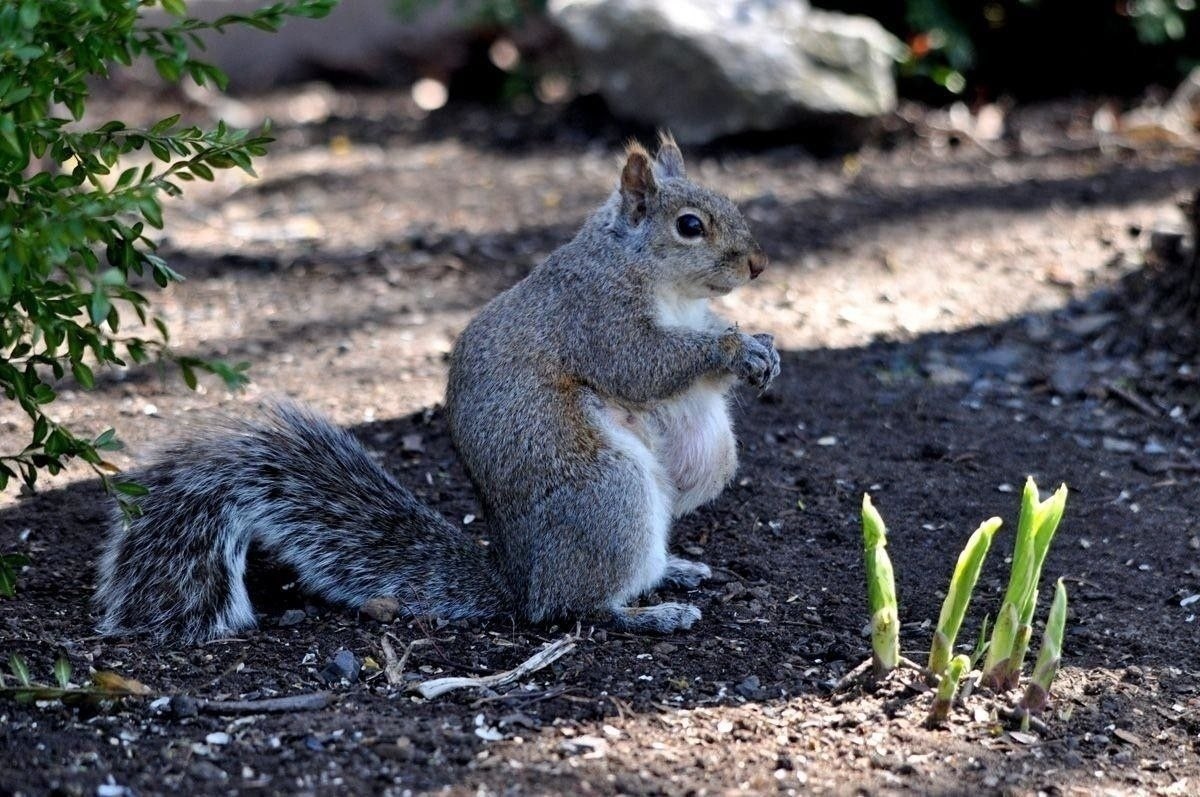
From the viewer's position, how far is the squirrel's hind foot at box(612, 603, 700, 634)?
3189 millimetres

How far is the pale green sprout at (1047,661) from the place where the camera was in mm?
2590

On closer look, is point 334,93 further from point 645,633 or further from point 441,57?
point 645,633

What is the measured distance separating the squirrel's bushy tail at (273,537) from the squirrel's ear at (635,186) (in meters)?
0.88

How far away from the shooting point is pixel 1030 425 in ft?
14.6

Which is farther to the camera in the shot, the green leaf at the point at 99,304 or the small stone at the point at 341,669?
the small stone at the point at 341,669

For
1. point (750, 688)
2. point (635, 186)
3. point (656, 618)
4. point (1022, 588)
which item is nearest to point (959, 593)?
point (1022, 588)

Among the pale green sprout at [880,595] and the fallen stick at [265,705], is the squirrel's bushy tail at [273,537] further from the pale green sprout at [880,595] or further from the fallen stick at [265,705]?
the pale green sprout at [880,595]

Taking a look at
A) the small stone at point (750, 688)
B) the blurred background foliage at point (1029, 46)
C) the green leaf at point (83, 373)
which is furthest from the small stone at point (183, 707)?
the blurred background foliage at point (1029, 46)

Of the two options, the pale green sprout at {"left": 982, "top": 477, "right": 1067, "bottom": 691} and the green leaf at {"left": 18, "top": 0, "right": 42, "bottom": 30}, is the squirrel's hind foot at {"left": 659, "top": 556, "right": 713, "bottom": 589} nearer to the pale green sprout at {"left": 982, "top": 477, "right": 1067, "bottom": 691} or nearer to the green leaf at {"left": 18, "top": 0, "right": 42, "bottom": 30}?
the pale green sprout at {"left": 982, "top": 477, "right": 1067, "bottom": 691}

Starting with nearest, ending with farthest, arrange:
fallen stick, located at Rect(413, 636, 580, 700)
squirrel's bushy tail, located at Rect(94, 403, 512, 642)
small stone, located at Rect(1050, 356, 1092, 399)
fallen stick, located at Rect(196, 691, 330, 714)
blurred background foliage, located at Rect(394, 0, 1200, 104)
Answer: fallen stick, located at Rect(196, 691, 330, 714)
fallen stick, located at Rect(413, 636, 580, 700)
squirrel's bushy tail, located at Rect(94, 403, 512, 642)
small stone, located at Rect(1050, 356, 1092, 399)
blurred background foliage, located at Rect(394, 0, 1200, 104)

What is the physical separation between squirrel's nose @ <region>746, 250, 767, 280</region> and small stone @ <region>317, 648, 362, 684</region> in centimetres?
133

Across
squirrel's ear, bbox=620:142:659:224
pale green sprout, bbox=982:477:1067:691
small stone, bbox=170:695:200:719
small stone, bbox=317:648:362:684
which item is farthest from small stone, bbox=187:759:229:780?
squirrel's ear, bbox=620:142:659:224

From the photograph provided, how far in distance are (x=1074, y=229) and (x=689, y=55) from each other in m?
2.05

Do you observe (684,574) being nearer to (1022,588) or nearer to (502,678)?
(502,678)
